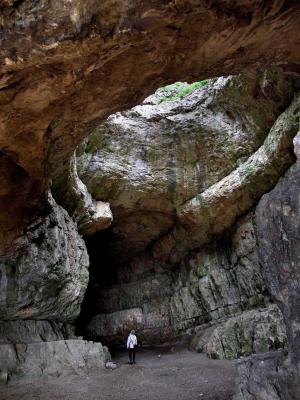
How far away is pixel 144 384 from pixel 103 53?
33.1 ft

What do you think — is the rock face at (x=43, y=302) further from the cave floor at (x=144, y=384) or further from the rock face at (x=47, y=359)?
the cave floor at (x=144, y=384)

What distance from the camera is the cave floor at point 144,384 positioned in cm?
958

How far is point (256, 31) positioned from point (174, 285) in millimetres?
16274

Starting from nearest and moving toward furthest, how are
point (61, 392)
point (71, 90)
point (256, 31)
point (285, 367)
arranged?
1. point (285, 367)
2. point (256, 31)
3. point (71, 90)
4. point (61, 392)

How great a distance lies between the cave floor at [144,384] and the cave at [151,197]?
0.32ft

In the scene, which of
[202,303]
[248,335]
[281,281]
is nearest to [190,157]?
[202,303]

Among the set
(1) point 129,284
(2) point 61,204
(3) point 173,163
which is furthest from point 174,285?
(2) point 61,204

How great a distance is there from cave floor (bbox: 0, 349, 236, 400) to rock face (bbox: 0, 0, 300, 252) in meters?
6.16

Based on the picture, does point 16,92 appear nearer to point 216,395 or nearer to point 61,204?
point 61,204

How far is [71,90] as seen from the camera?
261 inches

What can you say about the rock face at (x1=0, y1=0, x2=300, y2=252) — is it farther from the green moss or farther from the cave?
the green moss

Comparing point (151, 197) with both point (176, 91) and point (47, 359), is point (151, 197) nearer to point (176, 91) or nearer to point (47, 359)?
point (176, 91)

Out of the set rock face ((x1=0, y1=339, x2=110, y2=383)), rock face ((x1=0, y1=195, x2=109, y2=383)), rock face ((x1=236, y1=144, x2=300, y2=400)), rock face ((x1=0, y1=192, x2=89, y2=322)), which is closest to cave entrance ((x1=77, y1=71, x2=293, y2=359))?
rock face ((x1=0, y1=192, x2=89, y2=322))

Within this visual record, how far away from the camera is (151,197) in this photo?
17859mm
